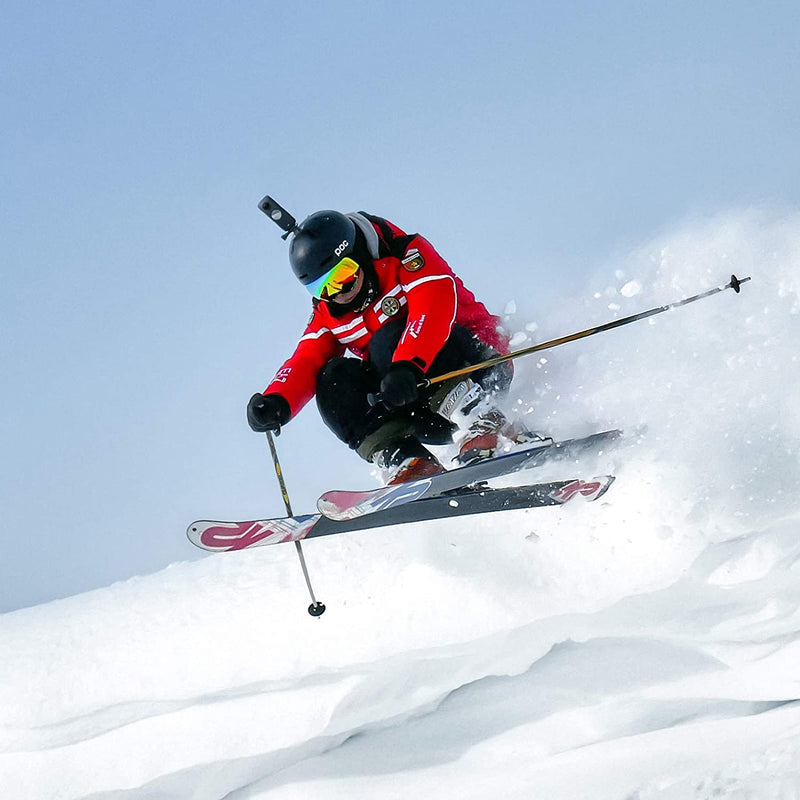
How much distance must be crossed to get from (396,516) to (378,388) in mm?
712

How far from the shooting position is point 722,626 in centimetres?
375

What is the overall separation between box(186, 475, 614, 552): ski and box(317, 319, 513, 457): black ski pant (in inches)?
16.8

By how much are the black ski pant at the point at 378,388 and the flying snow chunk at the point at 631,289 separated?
2082 millimetres

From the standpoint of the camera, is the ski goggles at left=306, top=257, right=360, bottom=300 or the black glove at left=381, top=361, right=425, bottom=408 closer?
the black glove at left=381, top=361, right=425, bottom=408

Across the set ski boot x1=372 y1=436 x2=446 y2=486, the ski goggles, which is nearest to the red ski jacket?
the ski goggles

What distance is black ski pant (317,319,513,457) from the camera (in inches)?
183

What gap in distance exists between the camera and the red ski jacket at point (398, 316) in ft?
14.7

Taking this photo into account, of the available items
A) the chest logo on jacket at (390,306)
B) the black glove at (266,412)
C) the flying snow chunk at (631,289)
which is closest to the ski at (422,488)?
the black glove at (266,412)

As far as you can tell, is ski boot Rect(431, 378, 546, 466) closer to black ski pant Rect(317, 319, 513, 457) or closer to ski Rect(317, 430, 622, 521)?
black ski pant Rect(317, 319, 513, 457)

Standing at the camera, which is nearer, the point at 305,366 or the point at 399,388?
the point at 399,388

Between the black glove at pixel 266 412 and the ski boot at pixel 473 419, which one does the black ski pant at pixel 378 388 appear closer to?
the ski boot at pixel 473 419

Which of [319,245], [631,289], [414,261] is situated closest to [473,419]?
[414,261]

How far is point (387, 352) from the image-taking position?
4.61 metres

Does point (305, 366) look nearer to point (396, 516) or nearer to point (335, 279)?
point (335, 279)
